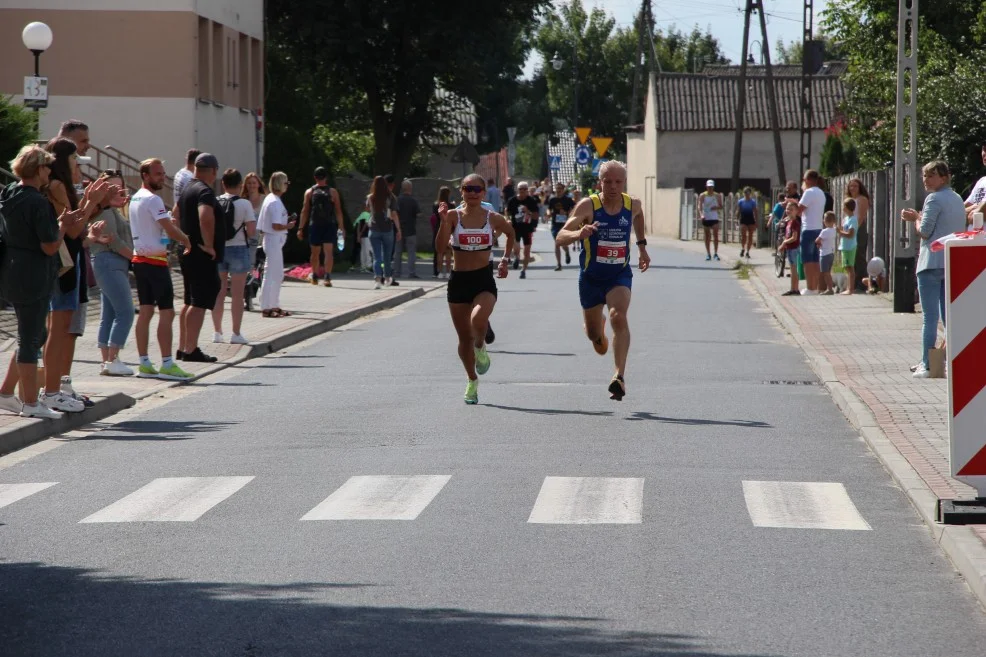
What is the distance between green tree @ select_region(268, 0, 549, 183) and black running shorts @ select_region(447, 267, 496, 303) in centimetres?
3446

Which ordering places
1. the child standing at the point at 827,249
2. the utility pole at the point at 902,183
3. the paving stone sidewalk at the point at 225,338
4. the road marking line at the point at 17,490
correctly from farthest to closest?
the child standing at the point at 827,249 → the utility pole at the point at 902,183 → the paving stone sidewalk at the point at 225,338 → the road marking line at the point at 17,490

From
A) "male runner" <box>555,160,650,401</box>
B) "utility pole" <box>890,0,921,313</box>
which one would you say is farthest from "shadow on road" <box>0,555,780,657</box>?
"utility pole" <box>890,0,921,313</box>

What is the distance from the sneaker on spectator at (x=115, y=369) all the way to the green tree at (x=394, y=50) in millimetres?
33084

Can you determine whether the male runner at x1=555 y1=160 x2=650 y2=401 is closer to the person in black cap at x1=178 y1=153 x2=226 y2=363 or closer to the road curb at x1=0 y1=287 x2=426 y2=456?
the road curb at x1=0 y1=287 x2=426 y2=456

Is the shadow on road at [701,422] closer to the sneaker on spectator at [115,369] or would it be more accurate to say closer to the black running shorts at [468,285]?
the black running shorts at [468,285]

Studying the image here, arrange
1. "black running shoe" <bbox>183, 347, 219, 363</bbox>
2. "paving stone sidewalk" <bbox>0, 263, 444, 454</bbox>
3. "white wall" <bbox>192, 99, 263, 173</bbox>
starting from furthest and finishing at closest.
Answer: "white wall" <bbox>192, 99, 263, 173</bbox>
"black running shoe" <bbox>183, 347, 219, 363</bbox>
"paving stone sidewalk" <bbox>0, 263, 444, 454</bbox>

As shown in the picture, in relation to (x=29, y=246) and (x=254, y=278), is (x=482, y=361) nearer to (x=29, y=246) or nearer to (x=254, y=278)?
(x=29, y=246)

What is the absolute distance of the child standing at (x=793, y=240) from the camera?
1045 inches

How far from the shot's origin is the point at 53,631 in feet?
20.0

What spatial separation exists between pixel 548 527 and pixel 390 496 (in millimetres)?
1185

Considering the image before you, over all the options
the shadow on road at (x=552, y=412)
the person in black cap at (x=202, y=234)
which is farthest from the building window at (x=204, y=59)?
the shadow on road at (x=552, y=412)

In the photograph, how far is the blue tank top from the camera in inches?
521

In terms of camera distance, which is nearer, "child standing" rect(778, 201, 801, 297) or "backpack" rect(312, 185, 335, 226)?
"child standing" rect(778, 201, 801, 297)

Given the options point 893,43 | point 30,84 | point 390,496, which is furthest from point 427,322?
point 893,43
